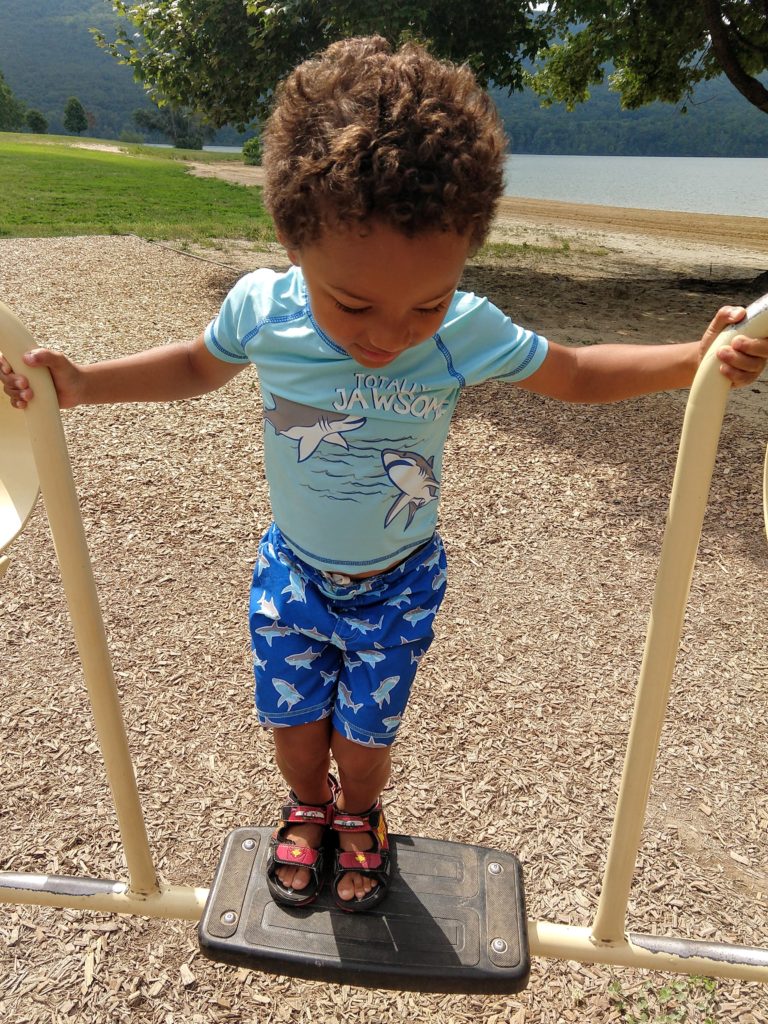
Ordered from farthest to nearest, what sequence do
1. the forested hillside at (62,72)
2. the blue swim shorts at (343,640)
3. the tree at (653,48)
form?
the forested hillside at (62,72)
the tree at (653,48)
the blue swim shorts at (343,640)

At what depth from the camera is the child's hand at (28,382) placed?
1296 millimetres

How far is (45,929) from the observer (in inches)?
80.4

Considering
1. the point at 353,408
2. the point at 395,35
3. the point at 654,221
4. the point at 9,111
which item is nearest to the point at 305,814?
the point at 353,408

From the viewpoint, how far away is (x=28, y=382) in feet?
4.25

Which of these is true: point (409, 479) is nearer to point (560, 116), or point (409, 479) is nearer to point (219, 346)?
point (219, 346)

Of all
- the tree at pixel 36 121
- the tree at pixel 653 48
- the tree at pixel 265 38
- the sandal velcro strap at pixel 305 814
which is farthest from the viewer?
the tree at pixel 36 121

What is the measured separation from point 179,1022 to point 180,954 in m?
0.17

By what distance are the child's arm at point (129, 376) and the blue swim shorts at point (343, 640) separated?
1.32 feet

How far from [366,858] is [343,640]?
450 millimetres

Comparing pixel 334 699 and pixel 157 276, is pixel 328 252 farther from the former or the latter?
pixel 157 276

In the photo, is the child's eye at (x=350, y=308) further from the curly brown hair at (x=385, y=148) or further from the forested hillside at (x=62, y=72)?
the forested hillside at (x=62, y=72)

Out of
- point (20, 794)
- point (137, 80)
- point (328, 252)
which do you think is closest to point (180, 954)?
point (20, 794)

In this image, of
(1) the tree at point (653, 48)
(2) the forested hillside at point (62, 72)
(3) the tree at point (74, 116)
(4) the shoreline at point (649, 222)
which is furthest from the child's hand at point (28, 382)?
(2) the forested hillside at point (62, 72)

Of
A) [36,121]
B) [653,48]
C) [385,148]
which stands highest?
[36,121]
